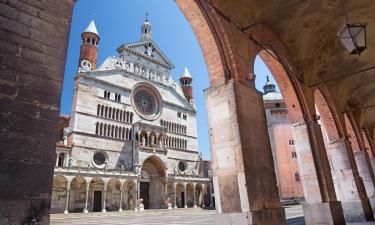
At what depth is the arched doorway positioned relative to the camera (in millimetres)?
30047

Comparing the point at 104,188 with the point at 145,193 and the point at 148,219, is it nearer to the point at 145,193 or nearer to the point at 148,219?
the point at 145,193

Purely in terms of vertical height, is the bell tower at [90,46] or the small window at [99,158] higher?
the bell tower at [90,46]

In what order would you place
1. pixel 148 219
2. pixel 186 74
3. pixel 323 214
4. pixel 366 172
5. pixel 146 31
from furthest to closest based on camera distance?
pixel 186 74 < pixel 146 31 < pixel 148 219 < pixel 366 172 < pixel 323 214

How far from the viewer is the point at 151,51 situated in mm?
37094

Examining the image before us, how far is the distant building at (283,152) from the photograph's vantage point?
119ft

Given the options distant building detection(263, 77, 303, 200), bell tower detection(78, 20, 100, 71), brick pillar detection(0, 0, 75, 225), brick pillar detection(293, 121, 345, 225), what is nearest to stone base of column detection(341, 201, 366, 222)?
brick pillar detection(293, 121, 345, 225)

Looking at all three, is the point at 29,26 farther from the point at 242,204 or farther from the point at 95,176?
the point at 95,176

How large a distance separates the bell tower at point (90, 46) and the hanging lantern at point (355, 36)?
1174 inches

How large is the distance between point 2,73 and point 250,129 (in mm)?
→ 4311

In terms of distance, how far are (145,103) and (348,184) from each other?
87.7 ft

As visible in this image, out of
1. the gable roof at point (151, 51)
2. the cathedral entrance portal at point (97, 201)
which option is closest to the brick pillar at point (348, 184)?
the cathedral entrance portal at point (97, 201)

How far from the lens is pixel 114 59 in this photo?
32531 mm

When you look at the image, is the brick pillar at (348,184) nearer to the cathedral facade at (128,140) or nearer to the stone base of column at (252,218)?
the stone base of column at (252,218)

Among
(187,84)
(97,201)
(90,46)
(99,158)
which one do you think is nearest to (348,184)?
(97,201)
